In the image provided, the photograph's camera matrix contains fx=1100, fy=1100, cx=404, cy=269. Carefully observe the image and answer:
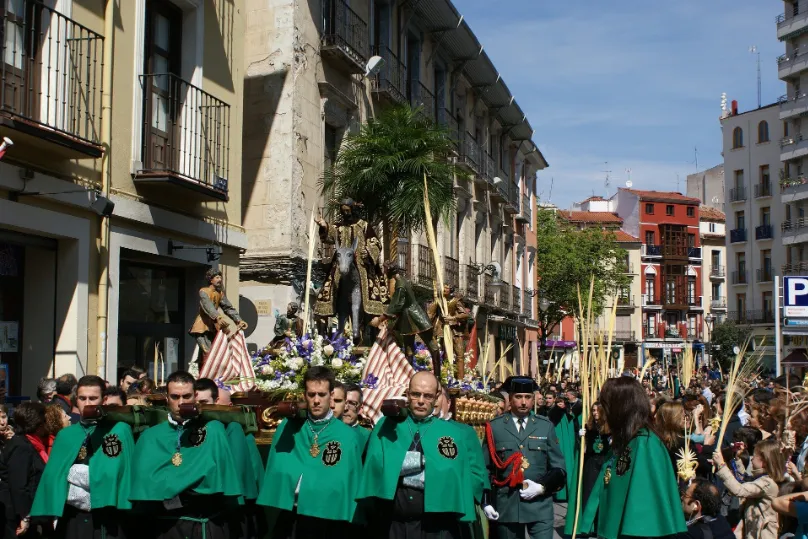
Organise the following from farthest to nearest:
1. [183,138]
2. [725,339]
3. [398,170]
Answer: [725,339], [398,170], [183,138]

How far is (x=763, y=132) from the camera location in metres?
60.0

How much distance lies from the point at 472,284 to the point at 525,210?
10.3 m

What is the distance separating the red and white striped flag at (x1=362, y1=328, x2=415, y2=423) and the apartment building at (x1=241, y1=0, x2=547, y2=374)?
2.10 m

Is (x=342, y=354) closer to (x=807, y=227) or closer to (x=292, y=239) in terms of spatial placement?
(x=292, y=239)

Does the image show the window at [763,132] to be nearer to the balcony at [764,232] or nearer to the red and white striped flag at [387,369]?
the balcony at [764,232]

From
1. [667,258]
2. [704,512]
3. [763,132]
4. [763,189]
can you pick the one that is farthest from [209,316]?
[667,258]

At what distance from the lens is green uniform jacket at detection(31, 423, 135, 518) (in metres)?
6.45

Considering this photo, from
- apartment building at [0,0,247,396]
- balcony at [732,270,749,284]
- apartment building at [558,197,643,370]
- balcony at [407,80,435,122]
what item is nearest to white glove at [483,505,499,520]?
apartment building at [0,0,247,396]

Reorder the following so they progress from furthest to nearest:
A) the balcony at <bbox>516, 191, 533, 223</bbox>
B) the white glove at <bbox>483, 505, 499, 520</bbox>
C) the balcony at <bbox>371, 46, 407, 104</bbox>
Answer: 1. the balcony at <bbox>516, 191, 533, 223</bbox>
2. the balcony at <bbox>371, 46, 407, 104</bbox>
3. the white glove at <bbox>483, 505, 499, 520</bbox>

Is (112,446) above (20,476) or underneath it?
above

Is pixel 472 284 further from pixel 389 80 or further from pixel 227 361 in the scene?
pixel 227 361

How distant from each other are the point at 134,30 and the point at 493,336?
2227cm

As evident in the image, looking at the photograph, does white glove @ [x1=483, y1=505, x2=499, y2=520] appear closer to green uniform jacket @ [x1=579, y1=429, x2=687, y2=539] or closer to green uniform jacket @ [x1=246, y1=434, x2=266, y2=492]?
green uniform jacket @ [x1=579, y1=429, x2=687, y2=539]

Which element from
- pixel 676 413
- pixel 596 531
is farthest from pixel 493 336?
pixel 596 531
